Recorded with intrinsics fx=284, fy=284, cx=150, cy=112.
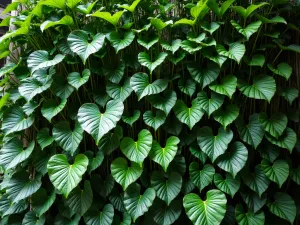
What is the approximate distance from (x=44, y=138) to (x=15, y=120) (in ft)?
0.64

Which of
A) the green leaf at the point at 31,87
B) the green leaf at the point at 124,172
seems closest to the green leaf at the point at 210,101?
the green leaf at the point at 124,172

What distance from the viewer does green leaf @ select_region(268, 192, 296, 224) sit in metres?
1.37

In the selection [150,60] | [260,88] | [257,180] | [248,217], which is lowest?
[248,217]

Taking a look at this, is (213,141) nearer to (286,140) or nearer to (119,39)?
(286,140)

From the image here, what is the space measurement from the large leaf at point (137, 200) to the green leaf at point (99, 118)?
342 millimetres

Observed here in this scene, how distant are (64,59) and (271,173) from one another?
1250mm

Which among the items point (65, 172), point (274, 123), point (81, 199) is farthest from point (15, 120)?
point (274, 123)

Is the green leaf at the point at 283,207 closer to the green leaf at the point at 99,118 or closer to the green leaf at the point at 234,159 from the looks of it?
the green leaf at the point at 234,159

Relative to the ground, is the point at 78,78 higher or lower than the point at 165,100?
higher

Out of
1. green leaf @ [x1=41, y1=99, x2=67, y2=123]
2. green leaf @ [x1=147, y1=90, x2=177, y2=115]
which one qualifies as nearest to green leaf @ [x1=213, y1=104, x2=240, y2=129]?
green leaf @ [x1=147, y1=90, x2=177, y2=115]

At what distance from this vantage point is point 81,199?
4.80 ft

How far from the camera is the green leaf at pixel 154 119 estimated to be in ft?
4.74

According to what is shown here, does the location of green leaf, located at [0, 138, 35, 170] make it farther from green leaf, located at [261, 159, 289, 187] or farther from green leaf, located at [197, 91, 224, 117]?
green leaf, located at [261, 159, 289, 187]

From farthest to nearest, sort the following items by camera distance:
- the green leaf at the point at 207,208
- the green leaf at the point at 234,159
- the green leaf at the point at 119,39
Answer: the green leaf at the point at 119,39 → the green leaf at the point at 234,159 → the green leaf at the point at 207,208
